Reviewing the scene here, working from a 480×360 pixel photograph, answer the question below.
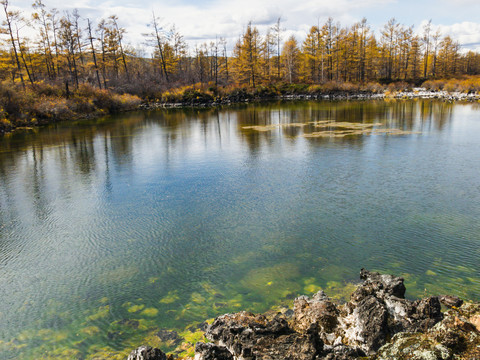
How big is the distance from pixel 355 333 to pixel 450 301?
1.74 m

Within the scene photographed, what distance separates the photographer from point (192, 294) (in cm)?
586

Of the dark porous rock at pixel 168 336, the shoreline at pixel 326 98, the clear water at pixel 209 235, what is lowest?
the dark porous rock at pixel 168 336

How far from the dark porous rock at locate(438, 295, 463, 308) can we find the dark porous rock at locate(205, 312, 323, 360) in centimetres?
213

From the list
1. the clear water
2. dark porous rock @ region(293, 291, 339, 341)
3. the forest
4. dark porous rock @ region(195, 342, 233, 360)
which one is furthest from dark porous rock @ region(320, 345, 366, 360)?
the forest

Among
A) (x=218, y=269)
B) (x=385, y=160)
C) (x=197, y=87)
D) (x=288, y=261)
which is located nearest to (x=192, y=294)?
(x=218, y=269)

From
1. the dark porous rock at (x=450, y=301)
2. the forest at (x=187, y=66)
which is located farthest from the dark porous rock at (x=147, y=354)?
the forest at (x=187, y=66)

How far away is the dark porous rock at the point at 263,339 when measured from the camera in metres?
3.83

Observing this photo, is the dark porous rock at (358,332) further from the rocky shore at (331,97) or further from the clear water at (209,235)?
the rocky shore at (331,97)

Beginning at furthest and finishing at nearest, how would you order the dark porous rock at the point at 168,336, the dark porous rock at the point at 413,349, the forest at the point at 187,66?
1. the forest at the point at 187,66
2. the dark porous rock at the point at 168,336
3. the dark porous rock at the point at 413,349

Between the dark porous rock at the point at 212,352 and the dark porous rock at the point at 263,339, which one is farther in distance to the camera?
the dark porous rock at the point at 212,352

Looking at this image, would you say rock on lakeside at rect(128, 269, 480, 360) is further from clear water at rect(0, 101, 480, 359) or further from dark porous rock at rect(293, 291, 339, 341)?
clear water at rect(0, 101, 480, 359)

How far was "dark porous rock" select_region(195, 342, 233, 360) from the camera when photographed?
3.94 meters

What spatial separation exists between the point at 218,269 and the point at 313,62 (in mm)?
67878

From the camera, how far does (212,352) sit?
13.0 feet
